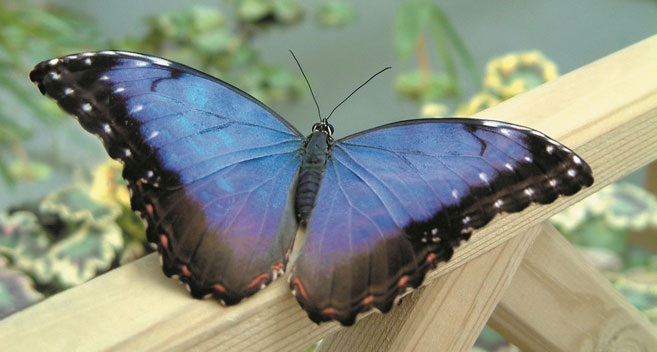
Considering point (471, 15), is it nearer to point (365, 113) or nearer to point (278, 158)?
point (365, 113)

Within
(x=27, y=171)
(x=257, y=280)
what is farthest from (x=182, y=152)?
(x=27, y=171)

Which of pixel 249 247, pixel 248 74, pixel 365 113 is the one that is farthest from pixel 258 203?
pixel 365 113

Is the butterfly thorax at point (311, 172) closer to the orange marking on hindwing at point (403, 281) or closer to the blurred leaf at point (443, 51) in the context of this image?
the orange marking on hindwing at point (403, 281)

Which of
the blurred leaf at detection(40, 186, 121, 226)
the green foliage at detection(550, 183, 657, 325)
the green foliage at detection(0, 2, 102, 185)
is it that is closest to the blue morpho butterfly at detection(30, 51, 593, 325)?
the blurred leaf at detection(40, 186, 121, 226)

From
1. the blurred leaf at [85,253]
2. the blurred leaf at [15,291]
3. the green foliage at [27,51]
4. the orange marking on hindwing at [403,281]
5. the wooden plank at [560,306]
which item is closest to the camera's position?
the orange marking on hindwing at [403,281]

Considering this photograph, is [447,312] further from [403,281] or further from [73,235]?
[73,235]

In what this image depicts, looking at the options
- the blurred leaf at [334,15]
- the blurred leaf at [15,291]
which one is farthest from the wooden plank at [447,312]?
the blurred leaf at [334,15]
